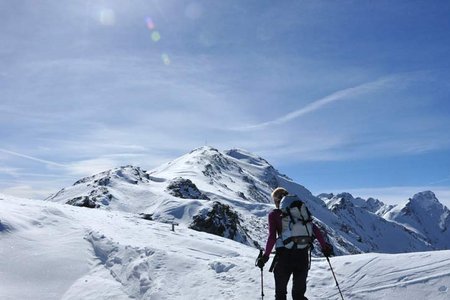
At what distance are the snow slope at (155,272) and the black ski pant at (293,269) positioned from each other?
2151 mm

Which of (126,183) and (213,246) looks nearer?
(213,246)

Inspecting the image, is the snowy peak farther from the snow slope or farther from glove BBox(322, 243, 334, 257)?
glove BBox(322, 243, 334, 257)

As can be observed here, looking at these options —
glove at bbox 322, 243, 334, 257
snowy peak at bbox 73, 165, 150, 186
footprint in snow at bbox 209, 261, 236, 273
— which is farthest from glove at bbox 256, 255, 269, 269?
snowy peak at bbox 73, 165, 150, 186

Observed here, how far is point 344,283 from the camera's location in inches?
393

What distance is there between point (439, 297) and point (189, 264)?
6.87m

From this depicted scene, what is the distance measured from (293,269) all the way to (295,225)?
2.96ft

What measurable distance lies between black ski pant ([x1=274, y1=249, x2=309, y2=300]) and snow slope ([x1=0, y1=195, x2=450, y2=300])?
2.15 metres

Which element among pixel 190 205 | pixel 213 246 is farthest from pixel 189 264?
pixel 190 205

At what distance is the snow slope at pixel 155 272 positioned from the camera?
9.47 m

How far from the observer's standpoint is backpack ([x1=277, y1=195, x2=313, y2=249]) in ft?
25.2

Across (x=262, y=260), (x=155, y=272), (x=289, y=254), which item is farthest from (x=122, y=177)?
(x=289, y=254)

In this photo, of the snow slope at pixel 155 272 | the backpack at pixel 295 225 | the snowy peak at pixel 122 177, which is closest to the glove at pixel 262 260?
the backpack at pixel 295 225

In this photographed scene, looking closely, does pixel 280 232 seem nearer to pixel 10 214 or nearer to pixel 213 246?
pixel 213 246

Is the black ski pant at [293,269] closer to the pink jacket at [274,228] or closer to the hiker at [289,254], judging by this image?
the hiker at [289,254]
